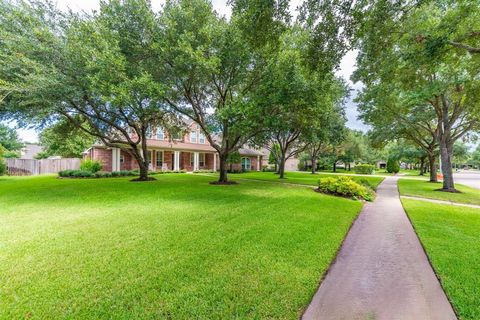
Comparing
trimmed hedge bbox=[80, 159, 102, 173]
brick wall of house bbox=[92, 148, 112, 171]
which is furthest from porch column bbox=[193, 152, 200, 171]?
trimmed hedge bbox=[80, 159, 102, 173]

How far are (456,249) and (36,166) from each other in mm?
28870

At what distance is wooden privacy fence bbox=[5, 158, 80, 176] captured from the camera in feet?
66.0

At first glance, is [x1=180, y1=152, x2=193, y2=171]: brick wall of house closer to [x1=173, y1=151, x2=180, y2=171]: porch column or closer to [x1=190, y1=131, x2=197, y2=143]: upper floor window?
[x1=173, y1=151, x2=180, y2=171]: porch column

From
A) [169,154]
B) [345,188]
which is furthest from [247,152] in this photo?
[345,188]

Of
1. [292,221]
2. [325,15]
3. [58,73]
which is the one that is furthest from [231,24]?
[292,221]

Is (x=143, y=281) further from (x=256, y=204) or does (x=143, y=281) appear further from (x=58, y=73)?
(x=58, y=73)

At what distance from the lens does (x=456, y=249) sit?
4.25 meters

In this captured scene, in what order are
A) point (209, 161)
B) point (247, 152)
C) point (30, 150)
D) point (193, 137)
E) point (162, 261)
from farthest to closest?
point (30, 150), point (247, 152), point (209, 161), point (193, 137), point (162, 261)

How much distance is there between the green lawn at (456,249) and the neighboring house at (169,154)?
666 inches

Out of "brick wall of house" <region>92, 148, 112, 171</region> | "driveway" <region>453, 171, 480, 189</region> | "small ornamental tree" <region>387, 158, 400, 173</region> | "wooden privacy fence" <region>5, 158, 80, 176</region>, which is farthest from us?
"small ornamental tree" <region>387, 158, 400, 173</region>

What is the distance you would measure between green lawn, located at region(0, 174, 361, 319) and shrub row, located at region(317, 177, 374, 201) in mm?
3737

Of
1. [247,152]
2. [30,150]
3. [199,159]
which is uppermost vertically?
[30,150]

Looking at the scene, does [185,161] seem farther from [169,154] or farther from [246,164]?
[246,164]

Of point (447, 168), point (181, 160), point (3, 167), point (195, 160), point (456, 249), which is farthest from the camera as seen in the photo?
point (195, 160)
